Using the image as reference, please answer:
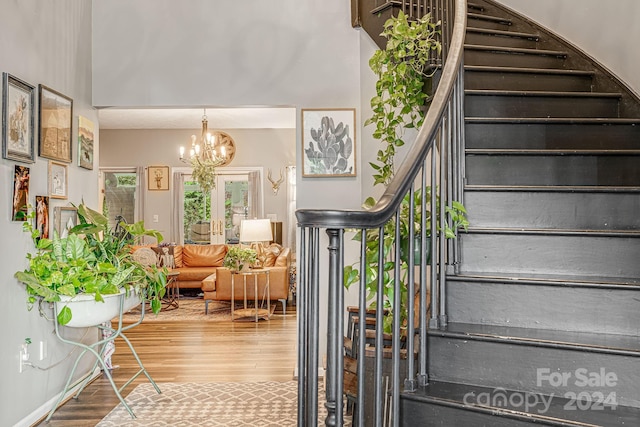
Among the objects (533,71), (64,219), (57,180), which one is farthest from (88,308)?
(533,71)

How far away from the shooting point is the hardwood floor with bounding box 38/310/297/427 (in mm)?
3572

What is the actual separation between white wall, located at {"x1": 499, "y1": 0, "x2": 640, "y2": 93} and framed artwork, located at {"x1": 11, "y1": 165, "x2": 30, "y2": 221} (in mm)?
3622

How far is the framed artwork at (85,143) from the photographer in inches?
156

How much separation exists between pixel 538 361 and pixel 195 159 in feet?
22.4

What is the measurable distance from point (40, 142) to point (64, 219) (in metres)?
0.63

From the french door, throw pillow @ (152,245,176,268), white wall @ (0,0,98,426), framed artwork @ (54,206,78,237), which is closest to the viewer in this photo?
white wall @ (0,0,98,426)

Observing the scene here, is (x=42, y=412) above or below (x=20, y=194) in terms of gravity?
below

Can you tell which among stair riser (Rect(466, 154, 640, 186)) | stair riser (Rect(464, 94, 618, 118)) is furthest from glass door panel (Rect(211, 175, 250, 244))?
stair riser (Rect(466, 154, 640, 186))

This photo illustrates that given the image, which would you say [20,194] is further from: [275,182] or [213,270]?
[275,182]

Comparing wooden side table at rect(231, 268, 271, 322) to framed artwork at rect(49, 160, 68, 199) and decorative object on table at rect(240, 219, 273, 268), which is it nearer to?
decorative object on table at rect(240, 219, 273, 268)

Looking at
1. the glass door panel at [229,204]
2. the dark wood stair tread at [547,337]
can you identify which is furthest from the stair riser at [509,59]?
the glass door panel at [229,204]

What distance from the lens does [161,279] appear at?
3.65 meters

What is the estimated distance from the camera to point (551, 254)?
7.30ft

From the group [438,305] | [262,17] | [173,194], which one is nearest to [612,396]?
[438,305]
